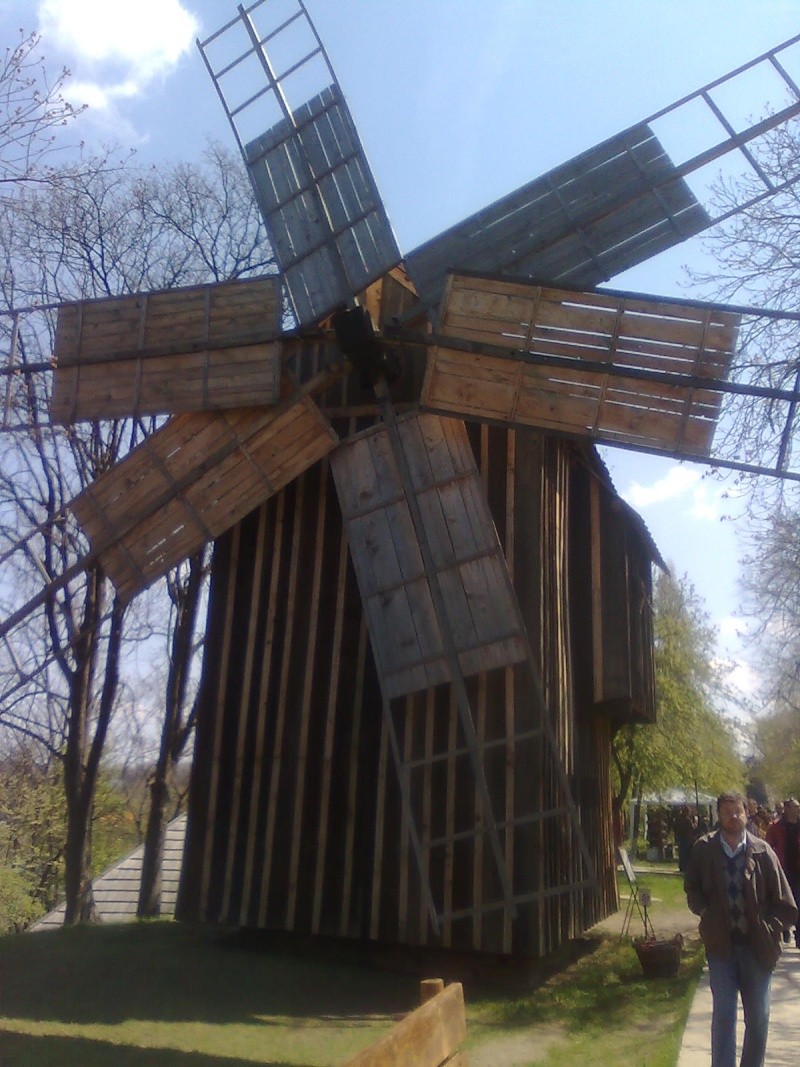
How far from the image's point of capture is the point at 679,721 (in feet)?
88.2

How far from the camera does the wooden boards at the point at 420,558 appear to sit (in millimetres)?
10000

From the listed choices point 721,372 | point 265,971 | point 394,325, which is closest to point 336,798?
point 265,971

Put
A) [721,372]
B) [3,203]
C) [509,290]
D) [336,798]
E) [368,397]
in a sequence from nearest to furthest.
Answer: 1. [3,203]
2. [721,372]
3. [509,290]
4. [336,798]
5. [368,397]

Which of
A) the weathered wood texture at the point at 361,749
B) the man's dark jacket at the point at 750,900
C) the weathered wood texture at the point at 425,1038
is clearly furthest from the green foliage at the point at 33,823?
the weathered wood texture at the point at 425,1038

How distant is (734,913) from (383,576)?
499 cm

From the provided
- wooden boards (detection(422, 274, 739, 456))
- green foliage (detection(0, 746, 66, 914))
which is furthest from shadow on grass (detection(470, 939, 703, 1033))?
green foliage (detection(0, 746, 66, 914))

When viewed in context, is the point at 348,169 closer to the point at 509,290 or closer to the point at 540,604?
the point at 509,290

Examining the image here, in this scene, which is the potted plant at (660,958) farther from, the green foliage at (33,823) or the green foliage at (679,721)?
the green foliage at (33,823)

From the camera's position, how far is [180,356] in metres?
11.4

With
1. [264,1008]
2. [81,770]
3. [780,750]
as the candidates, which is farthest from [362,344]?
[780,750]

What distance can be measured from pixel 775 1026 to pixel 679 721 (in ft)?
61.6

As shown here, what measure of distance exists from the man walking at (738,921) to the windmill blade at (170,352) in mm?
6480

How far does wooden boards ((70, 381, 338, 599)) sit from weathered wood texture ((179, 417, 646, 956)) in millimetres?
942

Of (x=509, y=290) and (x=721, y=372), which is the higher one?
(x=509, y=290)
